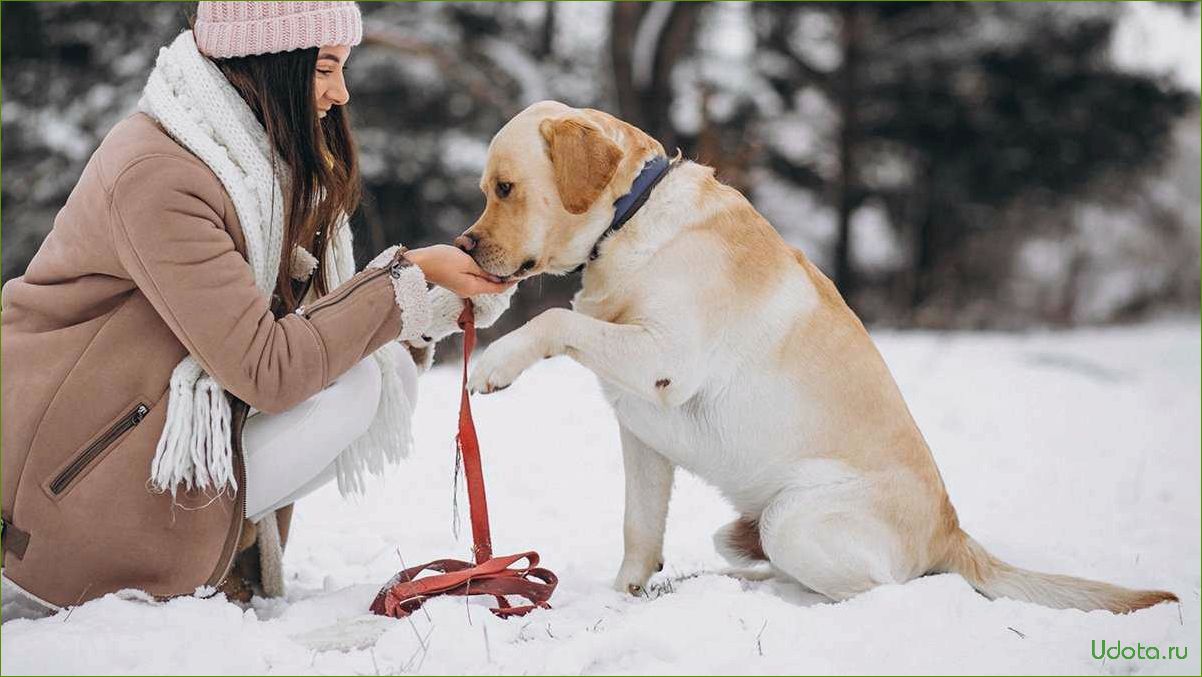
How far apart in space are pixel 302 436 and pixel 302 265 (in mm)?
518

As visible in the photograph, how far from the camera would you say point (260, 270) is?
7.79 feet

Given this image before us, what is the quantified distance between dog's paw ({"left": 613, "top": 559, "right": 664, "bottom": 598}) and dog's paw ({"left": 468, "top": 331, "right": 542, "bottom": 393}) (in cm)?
77

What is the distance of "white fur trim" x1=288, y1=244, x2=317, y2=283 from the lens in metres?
2.68

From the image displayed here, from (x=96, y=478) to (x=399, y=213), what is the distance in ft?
27.6

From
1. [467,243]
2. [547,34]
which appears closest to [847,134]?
[547,34]

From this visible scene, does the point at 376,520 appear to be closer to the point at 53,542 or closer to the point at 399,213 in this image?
the point at 53,542

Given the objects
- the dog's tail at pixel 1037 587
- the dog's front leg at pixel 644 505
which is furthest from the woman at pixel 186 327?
the dog's tail at pixel 1037 587

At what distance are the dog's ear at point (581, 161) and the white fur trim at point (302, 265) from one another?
28.1 inches

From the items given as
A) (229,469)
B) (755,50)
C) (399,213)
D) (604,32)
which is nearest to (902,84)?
(755,50)

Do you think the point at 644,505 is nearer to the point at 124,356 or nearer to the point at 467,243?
the point at 467,243

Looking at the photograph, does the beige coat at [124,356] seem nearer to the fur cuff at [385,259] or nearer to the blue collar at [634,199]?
the fur cuff at [385,259]

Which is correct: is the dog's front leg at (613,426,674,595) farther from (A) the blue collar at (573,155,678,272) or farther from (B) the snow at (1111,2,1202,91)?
(B) the snow at (1111,2,1202,91)

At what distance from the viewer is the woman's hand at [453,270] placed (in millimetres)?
2482

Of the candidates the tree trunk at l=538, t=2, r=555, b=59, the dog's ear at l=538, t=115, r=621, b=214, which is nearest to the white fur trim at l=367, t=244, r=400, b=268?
the dog's ear at l=538, t=115, r=621, b=214
